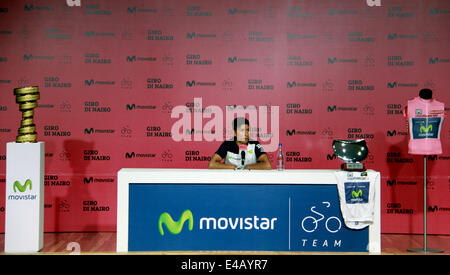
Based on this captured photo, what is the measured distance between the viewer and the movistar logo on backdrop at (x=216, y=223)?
4.03 m

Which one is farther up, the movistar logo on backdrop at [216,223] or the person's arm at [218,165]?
the person's arm at [218,165]

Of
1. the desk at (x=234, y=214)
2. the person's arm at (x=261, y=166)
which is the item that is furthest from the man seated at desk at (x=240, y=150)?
the desk at (x=234, y=214)

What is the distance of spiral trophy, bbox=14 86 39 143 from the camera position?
14.1 feet

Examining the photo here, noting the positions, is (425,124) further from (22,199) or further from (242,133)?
(22,199)

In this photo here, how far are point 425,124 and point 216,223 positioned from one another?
2.28 metres

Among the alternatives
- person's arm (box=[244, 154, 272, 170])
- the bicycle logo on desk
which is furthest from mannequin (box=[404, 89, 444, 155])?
person's arm (box=[244, 154, 272, 170])

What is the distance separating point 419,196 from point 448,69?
1.59m

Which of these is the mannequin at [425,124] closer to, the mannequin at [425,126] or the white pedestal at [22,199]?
the mannequin at [425,126]

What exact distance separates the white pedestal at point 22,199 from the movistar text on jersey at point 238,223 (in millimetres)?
1618

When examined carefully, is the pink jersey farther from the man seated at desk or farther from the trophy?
the man seated at desk
